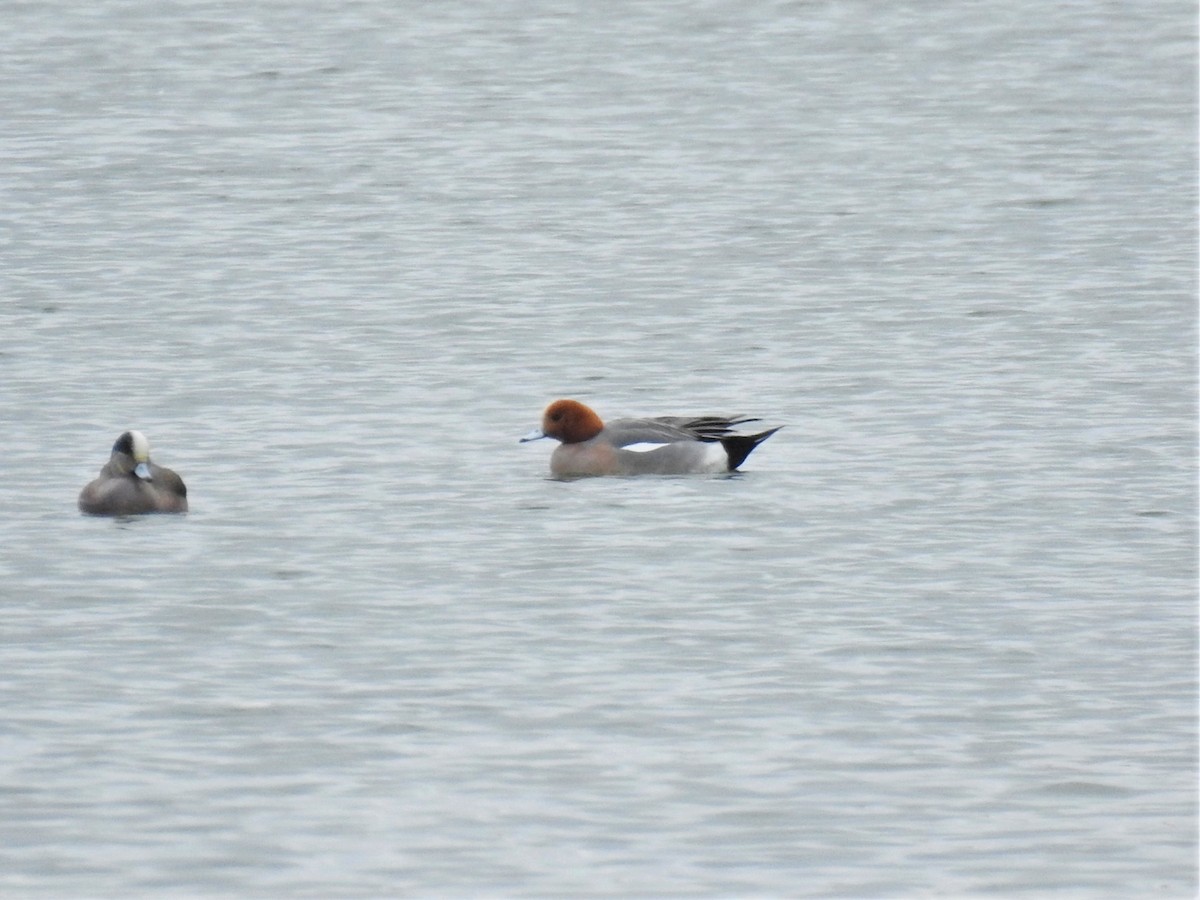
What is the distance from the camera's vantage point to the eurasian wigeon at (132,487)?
12797 mm

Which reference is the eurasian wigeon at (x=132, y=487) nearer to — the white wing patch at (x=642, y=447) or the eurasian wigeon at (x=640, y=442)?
the eurasian wigeon at (x=640, y=442)

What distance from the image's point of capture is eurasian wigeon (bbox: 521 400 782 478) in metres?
14.2

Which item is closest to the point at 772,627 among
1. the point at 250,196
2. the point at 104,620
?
the point at 104,620

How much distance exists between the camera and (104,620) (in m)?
10.8

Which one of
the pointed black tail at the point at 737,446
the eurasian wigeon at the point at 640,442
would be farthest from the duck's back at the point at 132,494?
the pointed black tail at the point at 737,446

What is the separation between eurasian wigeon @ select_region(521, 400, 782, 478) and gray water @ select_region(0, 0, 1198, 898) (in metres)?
0.16

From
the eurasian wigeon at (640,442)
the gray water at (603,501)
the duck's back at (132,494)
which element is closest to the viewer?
the gray water at (603,501)

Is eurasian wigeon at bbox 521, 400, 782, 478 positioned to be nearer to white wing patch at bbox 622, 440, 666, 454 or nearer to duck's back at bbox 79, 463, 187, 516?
white wing patch at bbox 622, 440, 666, 454

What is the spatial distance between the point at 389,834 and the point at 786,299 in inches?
448

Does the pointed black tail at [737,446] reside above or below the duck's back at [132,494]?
below

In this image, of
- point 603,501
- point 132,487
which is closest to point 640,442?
point 603,501

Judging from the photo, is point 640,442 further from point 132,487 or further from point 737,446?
point 132,487

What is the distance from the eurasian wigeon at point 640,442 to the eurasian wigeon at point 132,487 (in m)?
2.18

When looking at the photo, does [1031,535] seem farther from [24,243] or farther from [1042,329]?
[24,243]
